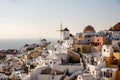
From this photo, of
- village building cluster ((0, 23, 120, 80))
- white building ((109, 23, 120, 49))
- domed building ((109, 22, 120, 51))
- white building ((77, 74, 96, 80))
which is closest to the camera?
white building ((77, 74, 96, 80))

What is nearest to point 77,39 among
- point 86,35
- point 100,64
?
point 86,35

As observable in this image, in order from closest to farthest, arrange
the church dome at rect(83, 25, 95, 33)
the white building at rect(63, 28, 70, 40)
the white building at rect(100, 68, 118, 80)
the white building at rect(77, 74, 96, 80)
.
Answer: the white building at rect(77, 74, 96, 80) → the white building at rect(100, 68, 118, 80) → the church dome at rect(83, 25, 95, 33) → the white building at rect(63, 28, 70, 40)

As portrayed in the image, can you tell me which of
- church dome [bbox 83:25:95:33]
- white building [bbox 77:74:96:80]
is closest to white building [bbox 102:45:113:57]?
white building [bbox 77:74:96:80]

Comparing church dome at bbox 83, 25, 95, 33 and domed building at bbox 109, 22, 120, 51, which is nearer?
domed building at bbox 109, 22, 120, 51

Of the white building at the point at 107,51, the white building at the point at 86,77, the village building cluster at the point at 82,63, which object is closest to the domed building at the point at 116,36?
the village building cluster at the point at 82,63

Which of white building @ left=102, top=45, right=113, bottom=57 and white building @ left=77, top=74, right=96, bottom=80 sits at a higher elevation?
white building @ left=102, top=45, right=113, bottom=57

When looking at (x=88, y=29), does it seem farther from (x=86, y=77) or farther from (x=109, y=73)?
(x=86, y=77)

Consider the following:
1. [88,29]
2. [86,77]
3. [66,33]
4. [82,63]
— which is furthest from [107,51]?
[66,33]

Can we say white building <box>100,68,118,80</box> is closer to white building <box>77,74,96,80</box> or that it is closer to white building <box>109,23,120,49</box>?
white building <box>77,74,96,80</box>

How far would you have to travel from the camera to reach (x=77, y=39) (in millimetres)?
35031

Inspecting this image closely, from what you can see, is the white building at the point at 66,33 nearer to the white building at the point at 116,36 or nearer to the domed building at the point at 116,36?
the domed building at the point at 116,36

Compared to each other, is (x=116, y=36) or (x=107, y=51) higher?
(x=116, y=36)

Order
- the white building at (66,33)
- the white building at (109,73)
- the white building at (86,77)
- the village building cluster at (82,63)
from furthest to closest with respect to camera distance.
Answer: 1. the white building at (66,33)
2. the village building cluster at (82,63)
3. the white building at (109,73)
4. the white building at (86,77)

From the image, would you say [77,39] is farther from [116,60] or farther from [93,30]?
[116,60]
